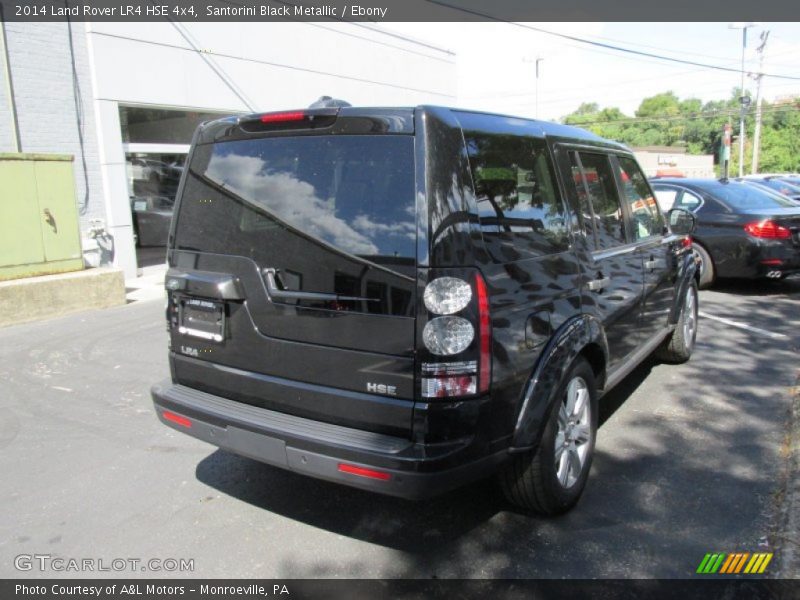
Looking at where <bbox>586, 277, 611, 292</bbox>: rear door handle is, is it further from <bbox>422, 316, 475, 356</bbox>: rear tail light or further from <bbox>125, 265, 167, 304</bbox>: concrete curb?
<bbox>125, 265, 167, 304</bbox>: concrete curb

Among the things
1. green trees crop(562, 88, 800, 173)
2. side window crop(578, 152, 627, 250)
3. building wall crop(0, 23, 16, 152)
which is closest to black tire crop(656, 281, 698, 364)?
side window crop(578, 152, 627, 250)

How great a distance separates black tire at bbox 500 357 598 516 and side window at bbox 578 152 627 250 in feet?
3.06

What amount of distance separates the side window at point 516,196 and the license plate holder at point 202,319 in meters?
1.37

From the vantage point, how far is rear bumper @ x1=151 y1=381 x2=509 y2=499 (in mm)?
2564

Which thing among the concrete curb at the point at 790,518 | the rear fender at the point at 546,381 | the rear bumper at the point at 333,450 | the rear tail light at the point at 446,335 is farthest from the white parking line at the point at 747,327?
the rear tail light at the point at 446,335

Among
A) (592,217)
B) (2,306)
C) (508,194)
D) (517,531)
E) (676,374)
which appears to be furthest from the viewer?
(2,306)

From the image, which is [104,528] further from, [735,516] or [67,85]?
[67,85]

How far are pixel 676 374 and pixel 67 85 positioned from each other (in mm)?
9528

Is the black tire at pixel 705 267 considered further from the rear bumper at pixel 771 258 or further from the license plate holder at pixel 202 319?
the license plate holder at pixel 202 319

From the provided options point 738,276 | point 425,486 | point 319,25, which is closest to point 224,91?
point 319,25

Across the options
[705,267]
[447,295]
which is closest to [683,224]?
[447,295]

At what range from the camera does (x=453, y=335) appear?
2.58 m

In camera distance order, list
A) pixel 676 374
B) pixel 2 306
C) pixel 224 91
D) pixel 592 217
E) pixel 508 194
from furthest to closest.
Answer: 1. pixel 224 91
2. pixel 2 306
3. pixel 676 374
4. pixel 592 217
5. pixel 508 194

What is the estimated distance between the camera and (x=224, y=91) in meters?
12.2
